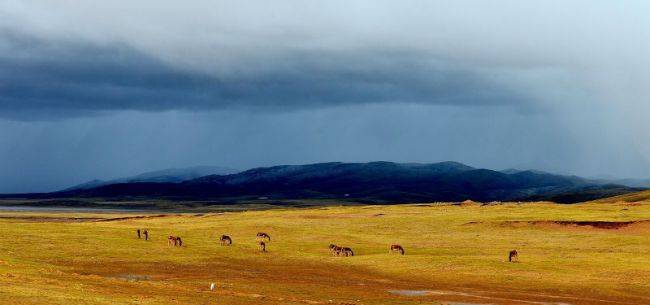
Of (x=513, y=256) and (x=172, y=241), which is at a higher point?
(x=172, y=241)

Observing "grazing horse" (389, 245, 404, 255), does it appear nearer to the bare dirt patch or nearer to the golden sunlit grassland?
the golden sunlit grassland

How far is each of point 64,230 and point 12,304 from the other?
51.1 meters

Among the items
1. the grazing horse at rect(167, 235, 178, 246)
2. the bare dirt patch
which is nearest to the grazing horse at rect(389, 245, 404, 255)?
the grazing horse at rect(167, 235, 178, 246)

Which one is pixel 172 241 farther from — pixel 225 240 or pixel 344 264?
pixel 344 264

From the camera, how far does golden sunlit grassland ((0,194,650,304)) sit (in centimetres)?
4522

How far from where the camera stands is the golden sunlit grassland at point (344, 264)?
45.2 m

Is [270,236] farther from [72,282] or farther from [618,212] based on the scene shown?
[618,212]

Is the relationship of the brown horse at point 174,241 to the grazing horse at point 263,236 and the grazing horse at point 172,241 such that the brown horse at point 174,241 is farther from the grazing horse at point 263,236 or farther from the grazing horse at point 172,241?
the grazing horse at point 263,236

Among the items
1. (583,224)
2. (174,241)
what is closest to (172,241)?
Result: (174,241)

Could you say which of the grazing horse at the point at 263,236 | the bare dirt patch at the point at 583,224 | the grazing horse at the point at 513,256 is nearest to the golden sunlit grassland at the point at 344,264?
the bare dirt patch at the point at 583,224

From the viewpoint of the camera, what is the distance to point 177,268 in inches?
2386

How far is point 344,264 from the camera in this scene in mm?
67000

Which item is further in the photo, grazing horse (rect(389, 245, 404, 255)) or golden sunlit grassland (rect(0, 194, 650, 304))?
grazing horse (rect(389, 245, 404, 255))

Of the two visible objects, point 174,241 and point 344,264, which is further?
point 174,241
